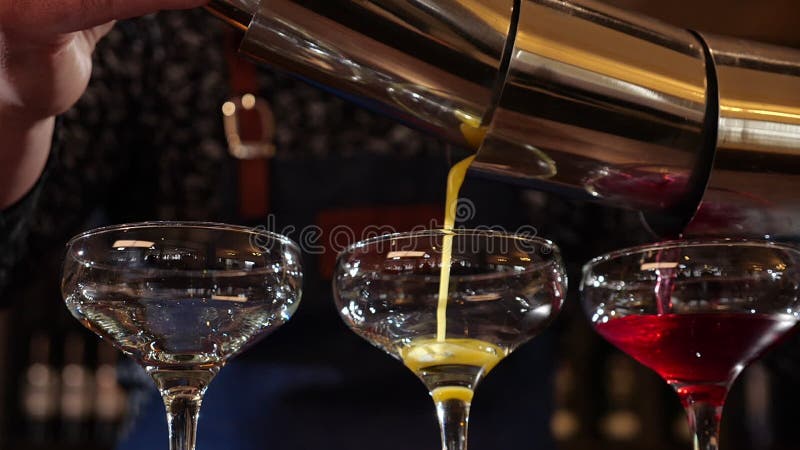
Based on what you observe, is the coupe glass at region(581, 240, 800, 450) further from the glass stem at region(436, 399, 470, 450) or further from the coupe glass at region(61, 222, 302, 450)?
the coupe glass at region(61, 222, 302, 450)

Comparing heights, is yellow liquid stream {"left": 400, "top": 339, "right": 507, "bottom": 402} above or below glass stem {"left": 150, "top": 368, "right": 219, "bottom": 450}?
above

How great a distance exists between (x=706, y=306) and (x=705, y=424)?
0.25 ft

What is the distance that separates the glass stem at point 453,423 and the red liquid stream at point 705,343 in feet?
0.47

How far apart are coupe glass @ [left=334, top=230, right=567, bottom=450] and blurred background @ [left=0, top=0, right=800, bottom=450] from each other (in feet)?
4.48

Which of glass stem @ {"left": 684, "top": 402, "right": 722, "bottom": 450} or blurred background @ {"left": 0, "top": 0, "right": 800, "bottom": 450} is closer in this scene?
glass stem @ {"left": 684, "top": 402, "right": 722, "bottom": 450}

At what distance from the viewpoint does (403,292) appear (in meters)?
0.57

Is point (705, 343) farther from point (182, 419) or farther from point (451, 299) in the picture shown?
point (182, 419)

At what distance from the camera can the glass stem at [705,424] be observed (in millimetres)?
584

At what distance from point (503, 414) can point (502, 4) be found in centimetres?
62

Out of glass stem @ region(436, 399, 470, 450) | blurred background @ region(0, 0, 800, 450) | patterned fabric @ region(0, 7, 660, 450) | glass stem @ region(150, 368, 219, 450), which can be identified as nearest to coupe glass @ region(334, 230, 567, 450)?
glass stem @ region(436, 399, 470, 450)

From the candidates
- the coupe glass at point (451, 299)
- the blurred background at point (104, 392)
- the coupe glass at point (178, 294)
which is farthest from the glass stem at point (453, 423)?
the blurred background at point (104, 392)

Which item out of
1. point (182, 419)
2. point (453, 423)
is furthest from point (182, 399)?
point (453, 423)

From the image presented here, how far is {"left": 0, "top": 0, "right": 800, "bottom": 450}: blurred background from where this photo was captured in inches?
77.4

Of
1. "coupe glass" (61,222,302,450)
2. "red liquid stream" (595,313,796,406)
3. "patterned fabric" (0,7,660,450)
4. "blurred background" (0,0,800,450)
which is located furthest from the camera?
"blurred background" (0,0,800,450)
